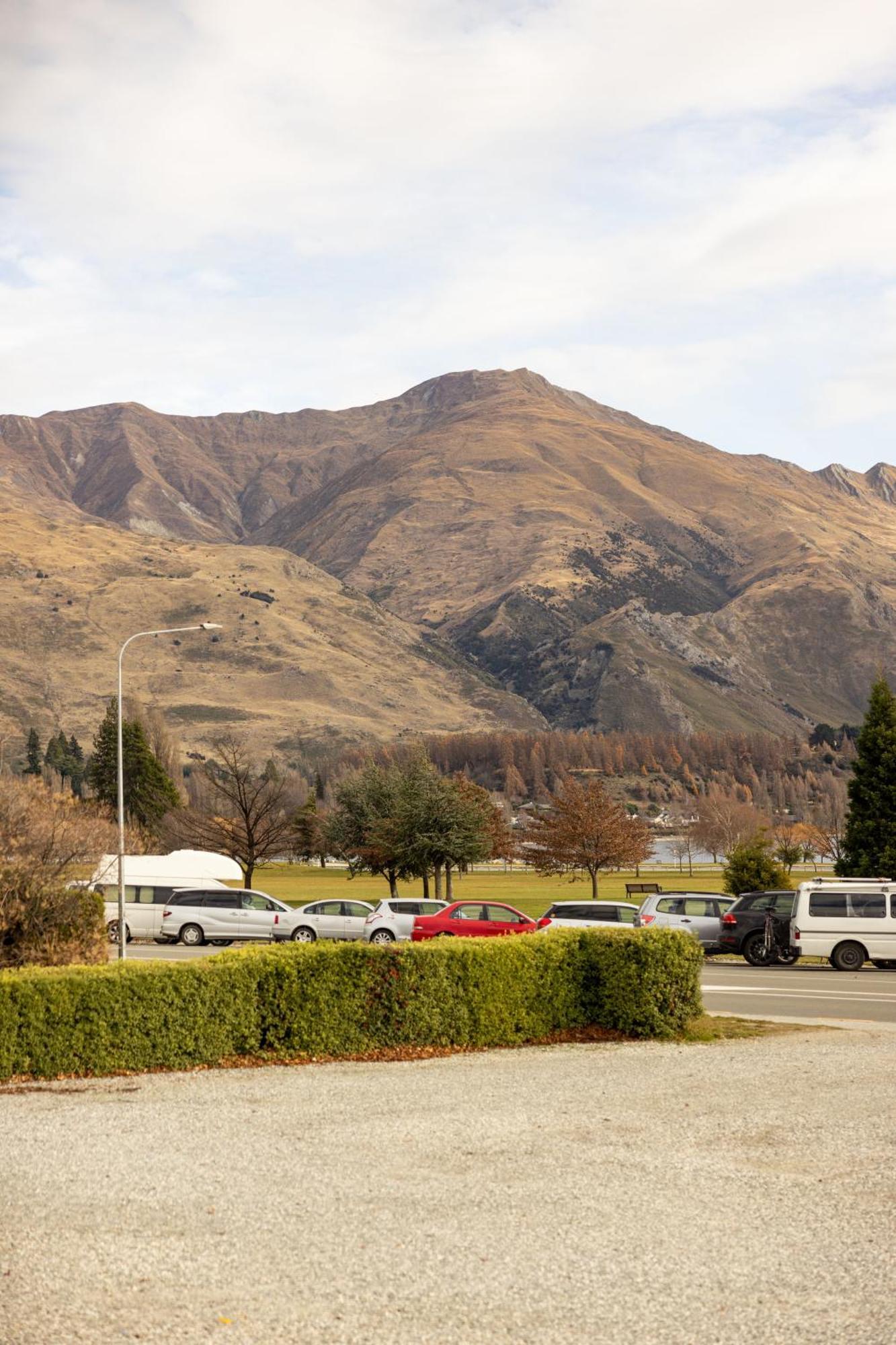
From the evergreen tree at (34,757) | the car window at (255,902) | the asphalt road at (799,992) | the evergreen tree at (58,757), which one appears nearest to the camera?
the asphalt road at (799,992)

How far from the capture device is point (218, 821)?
69250mm

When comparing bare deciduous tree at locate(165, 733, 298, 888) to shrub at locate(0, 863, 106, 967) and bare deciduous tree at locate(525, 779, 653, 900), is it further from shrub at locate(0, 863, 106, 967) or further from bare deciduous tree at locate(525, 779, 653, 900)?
shrub at locate(0, 863, 106, 967)

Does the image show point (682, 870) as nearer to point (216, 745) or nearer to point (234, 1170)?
point (216, 745)

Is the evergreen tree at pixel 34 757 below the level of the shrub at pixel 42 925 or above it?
above

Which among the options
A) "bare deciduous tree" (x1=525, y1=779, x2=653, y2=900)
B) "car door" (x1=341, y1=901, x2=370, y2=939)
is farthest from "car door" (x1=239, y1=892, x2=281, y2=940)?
"bare deciduous tree" (x1=525, y1=779, x2=653, y2=900)

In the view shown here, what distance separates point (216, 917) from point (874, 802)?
24542mm

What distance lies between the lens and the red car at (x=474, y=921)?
112 feet

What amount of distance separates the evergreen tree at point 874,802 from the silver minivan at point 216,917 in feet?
70.7

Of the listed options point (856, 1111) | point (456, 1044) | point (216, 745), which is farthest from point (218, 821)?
point (856, 1111)

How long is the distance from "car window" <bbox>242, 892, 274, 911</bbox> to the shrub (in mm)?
21424

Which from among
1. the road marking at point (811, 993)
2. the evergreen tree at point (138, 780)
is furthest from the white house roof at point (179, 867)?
the evergreen tree at point (138, 780)

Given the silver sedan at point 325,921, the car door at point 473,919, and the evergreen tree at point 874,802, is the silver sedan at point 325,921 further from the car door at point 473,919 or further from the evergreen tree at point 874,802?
the evergreen tree at point 874,802

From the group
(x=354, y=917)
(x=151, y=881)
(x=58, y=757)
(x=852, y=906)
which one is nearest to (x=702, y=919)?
(x=852, y=906)

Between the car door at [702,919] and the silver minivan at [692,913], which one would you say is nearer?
the silver minivan at [692,913]
